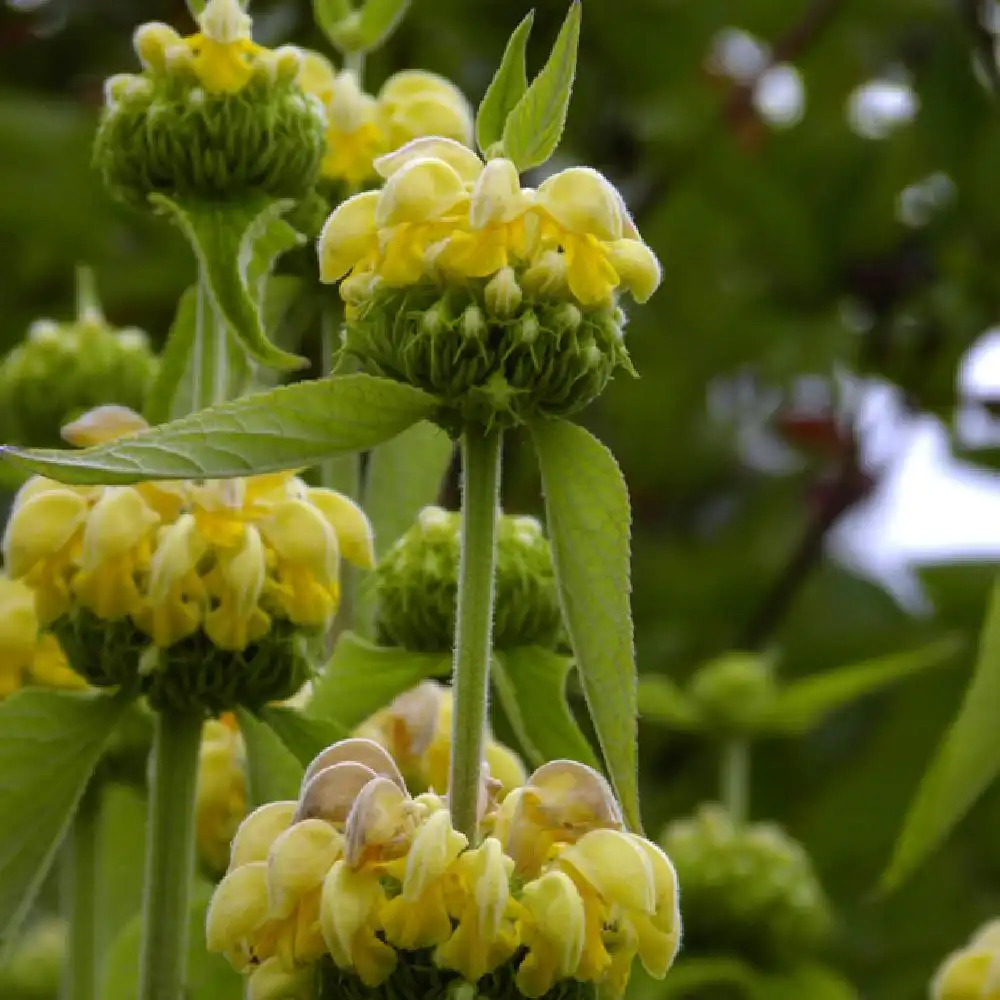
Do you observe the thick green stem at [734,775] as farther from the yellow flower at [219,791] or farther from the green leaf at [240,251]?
the green leaf at [240,251]

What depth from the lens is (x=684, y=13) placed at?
210 centimetres

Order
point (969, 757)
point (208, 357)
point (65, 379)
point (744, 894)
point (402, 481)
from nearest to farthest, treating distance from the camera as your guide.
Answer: point (969, 757), point (208, 357), point (402, 481), point (65, 379), point (744, 894)

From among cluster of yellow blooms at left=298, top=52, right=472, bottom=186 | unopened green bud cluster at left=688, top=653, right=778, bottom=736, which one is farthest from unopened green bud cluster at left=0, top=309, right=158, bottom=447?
unopened green bud cluster at left=688, top=653, right=778, bottom=736

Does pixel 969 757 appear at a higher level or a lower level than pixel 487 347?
lower

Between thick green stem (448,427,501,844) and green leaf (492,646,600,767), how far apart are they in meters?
0.15

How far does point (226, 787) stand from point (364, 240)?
1.10ft

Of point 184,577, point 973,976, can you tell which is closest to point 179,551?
point 184,577

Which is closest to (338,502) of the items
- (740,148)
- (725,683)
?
(725,683)

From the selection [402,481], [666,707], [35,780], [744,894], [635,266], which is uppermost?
[635,266]

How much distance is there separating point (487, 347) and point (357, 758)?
138 mm

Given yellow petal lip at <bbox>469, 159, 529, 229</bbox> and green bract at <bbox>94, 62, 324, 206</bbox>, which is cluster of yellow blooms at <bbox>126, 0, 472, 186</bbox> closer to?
green bract at <bbox>94, 62, 324, 206</bbox>

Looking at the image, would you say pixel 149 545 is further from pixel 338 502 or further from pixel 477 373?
pixel 477 373

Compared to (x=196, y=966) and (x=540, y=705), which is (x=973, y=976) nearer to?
(x=540, y=705)

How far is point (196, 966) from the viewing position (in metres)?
0.88
